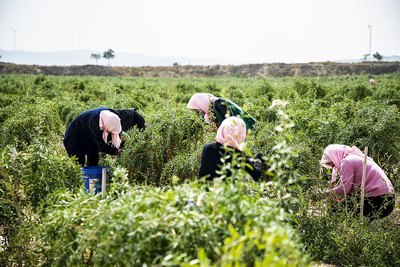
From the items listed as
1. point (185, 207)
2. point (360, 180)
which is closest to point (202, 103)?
point (360, 180)

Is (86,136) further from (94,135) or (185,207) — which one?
(185,207)

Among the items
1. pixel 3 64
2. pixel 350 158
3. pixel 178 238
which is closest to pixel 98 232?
pixel 178 238

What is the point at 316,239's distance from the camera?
4547 mm

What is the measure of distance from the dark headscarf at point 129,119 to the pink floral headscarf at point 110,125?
723 millimetres

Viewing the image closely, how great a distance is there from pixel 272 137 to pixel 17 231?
11.1 ft

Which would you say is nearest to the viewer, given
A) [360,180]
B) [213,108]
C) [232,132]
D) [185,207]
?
[185,207]

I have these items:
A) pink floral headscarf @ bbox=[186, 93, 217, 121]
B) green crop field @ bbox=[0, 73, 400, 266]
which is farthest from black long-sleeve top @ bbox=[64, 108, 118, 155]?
pink floral headscarf @ bbox=[186, 93, 217, 121]

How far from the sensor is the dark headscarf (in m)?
6.72

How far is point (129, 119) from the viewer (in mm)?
6746

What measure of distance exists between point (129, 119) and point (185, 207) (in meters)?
4.10

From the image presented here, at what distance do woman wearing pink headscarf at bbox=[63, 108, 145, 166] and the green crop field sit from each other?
0.80ft

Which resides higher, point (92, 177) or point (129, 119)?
point (129, 119)

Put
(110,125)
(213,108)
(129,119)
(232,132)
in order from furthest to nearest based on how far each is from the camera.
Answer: (129,119), (213,108), (110,125), (232,132)

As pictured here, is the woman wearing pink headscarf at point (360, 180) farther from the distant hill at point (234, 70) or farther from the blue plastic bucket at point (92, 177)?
the distant hill at point (234, 70)
